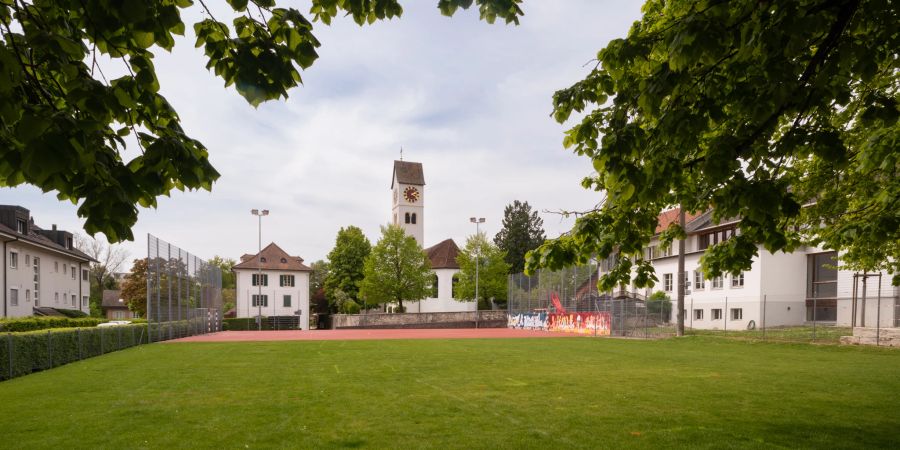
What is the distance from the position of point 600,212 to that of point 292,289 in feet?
236

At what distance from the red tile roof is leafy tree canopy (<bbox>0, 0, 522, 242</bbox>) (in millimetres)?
72911

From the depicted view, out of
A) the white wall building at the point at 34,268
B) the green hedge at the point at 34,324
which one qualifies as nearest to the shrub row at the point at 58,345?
the green hedge at the point at 34,324

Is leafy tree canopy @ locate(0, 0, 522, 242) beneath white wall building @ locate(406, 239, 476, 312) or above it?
above

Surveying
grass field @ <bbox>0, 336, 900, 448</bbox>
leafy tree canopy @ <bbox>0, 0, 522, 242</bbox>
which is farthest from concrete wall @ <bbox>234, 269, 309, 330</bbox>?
leafy tree canopy @ <bbox>0, 0, 522, 242</bbox>

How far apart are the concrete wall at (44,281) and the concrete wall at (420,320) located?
77.5ft

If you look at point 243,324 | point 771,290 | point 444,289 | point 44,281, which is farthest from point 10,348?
point 444,289

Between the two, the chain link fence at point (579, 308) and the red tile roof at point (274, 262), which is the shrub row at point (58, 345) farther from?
the red tile roof at point (274, 262)

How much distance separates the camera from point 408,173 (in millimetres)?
95188

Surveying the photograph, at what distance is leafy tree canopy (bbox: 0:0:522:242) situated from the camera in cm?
346

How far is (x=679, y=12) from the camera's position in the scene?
29.0 feet

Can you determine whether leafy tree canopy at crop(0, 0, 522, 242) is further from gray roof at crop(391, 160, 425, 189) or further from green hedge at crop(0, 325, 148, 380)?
gray roof at crop(391, 160, 425, 189)

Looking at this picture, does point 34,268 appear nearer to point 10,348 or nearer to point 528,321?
point 10,348

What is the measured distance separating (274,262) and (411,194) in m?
25.0

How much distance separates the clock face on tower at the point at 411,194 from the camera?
93375 mm
